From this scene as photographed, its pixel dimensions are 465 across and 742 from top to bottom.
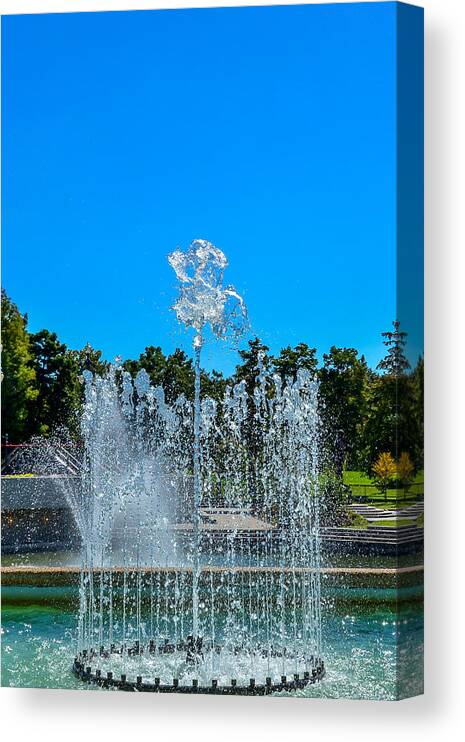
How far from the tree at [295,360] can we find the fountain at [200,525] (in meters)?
0.12

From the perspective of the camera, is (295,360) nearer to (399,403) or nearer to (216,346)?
(216,346)

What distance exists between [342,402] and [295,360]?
44 cm

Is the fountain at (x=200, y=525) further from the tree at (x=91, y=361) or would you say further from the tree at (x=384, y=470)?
the tree at (x=384, y=470)

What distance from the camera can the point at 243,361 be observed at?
34.2ft

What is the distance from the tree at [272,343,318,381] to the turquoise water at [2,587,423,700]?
151cm

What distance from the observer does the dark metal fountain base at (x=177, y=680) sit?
920 cm

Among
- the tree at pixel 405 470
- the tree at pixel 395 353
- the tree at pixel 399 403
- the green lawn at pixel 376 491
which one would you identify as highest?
the tree at pixel 395 353

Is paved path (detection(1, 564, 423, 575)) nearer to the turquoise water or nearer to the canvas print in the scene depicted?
the canvas print

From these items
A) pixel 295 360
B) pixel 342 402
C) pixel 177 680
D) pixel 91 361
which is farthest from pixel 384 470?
pixel 91 361

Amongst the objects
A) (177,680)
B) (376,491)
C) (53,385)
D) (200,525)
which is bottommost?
(177,680)

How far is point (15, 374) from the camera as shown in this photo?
35.3 feet

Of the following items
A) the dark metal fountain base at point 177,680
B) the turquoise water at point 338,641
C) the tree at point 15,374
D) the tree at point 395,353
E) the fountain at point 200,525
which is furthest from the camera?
the tree at point 15,374

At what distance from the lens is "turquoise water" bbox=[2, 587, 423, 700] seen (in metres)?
8.96

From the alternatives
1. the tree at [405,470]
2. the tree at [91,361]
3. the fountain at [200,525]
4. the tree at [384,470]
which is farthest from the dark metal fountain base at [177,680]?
the tree at [91,361]
